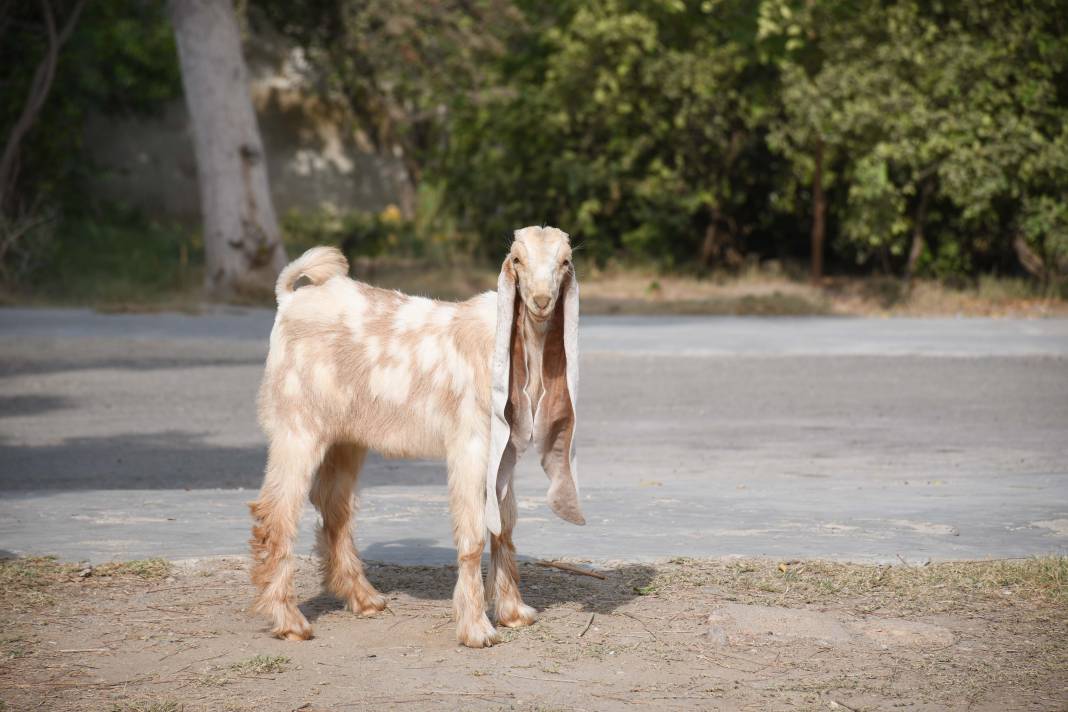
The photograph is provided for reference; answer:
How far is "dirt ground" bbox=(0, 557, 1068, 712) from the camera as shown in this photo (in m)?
4.52

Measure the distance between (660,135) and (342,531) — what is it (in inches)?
721

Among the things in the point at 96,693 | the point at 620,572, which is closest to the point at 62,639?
the point at 96,693

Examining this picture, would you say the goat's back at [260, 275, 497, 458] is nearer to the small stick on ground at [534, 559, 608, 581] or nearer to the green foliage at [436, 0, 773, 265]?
the small stick on ground at [534, 559, 608, 581]

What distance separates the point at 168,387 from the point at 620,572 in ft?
A: 24.9

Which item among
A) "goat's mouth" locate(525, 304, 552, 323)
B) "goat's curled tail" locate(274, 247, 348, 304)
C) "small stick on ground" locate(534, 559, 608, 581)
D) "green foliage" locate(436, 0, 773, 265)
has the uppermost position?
"green foliage" locate(436, 0, 773, 265)

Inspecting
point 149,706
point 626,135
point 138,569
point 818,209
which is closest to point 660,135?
point 626,135

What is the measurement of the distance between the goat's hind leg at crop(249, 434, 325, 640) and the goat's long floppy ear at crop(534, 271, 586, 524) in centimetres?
96

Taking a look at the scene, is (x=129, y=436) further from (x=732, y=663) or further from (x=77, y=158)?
(x=77, y=158)

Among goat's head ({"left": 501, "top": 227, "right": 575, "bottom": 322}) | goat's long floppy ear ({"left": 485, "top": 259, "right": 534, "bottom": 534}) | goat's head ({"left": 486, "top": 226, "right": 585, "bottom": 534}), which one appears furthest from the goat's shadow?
goat's head ({"left": 501, "top": 227, "right": 575, "bottom": 322})

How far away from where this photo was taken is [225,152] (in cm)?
2033

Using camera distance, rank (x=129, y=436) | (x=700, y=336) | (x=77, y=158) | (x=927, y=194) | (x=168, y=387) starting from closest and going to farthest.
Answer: (x=129, y=436), (x=168, y=387), (x=700, y=336), (x=927, y=194), (x=77, y=158)

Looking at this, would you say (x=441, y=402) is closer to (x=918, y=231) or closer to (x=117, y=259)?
(x=918, y=231)

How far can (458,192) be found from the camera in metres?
25.1

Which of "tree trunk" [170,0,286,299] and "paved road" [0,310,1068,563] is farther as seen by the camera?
"tree trunk" [170,0,286,299]
